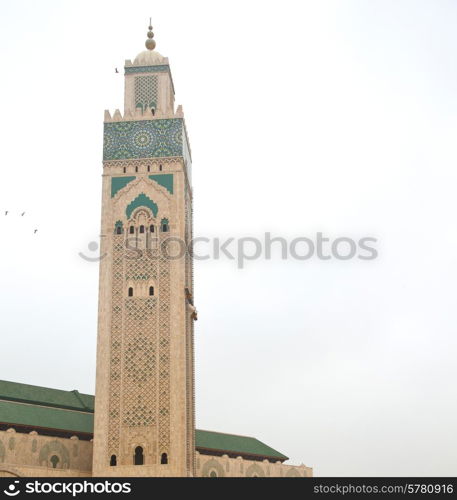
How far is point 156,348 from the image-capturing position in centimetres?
2591

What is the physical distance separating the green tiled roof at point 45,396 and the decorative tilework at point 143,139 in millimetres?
9016

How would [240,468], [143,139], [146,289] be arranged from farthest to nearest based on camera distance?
1. [240,468]
2. [143,139]
3. [146,289]

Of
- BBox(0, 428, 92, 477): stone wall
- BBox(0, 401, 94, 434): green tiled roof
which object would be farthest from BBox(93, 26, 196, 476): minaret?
BBox(0, 401, 94, 434): green tiled roof

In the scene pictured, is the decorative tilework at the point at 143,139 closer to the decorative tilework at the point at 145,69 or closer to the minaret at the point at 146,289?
the minaret at the point at 146,289

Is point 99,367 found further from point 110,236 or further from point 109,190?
point 109,190

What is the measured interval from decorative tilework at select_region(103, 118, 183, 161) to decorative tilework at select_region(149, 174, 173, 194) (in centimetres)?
81

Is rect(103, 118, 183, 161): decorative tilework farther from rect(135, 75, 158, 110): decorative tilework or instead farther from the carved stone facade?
the carved stone facade

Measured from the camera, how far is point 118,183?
27.9 metres

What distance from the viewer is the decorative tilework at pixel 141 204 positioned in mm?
27516

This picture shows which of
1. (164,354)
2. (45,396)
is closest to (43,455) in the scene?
(45,396)

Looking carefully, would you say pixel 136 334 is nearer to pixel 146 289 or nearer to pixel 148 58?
pixel 146 289

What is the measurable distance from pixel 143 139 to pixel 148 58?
12.1ft
